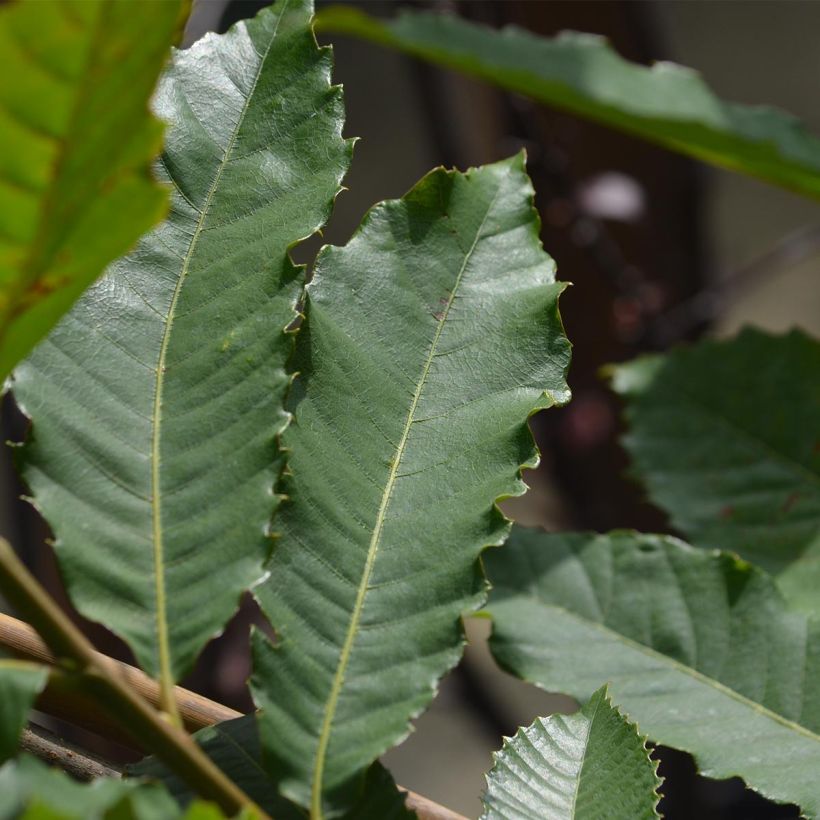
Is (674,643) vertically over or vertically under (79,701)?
under

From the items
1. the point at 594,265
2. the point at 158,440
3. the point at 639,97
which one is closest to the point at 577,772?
the point at 158,440

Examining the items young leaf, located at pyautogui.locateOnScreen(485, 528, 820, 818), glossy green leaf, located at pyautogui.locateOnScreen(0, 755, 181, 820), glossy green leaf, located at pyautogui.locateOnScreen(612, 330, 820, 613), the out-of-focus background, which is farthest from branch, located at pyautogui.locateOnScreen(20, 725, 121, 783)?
the out-of-focus background

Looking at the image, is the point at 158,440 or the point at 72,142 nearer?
the point at 72,142

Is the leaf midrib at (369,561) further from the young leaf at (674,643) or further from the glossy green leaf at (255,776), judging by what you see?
the young leaf at (674,643)

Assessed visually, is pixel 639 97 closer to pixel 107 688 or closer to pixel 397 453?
pixel 397 453

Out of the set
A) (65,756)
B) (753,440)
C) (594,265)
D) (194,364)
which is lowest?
(594,265)

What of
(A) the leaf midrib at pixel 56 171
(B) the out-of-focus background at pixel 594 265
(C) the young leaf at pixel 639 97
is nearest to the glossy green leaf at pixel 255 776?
(A) the leaf midrib at pixel 56 171
